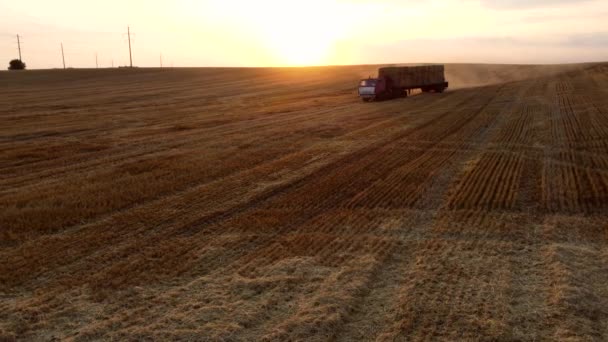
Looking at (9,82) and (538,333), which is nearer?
(538,333)

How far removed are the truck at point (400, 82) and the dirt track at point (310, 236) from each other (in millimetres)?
17140

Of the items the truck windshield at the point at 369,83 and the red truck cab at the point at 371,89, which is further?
the truck windshield at the point at 369,83

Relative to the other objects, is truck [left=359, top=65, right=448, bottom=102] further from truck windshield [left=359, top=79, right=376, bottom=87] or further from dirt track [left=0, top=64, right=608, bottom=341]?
dirt track [left=0, top=64, right=608, bottom=341]

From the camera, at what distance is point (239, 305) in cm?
631

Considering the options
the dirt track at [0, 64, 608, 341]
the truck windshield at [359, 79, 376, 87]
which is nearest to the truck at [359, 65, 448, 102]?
the truck windshield at [359, 79, 376, 87]

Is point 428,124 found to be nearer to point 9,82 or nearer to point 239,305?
point 239,305

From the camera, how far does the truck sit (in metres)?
36.5

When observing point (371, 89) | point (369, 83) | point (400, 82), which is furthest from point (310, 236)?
point (400, 82)

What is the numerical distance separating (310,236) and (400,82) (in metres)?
32.5

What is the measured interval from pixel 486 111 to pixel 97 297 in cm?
2352

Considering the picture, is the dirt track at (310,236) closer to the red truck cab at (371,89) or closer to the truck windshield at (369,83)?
the red truck cab at (371,89)

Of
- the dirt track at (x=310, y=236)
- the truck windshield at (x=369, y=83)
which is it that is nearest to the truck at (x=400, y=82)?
the truck windshield at (x=369, y=83)

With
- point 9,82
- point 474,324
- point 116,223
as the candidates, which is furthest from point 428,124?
point 9,82

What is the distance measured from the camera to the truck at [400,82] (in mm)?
36550
